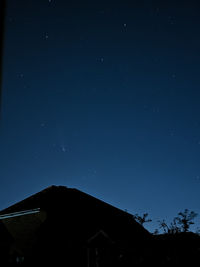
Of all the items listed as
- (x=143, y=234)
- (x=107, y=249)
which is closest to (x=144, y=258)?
(x=107, y=249)

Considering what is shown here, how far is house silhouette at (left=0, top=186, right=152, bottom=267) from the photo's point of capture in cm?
1922

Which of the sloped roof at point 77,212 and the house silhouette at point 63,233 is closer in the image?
the house silhouette at point 63,233

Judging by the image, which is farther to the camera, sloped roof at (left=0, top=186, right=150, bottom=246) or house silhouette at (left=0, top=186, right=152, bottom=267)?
sloped roof at (left=0, top=186, right=150, bottom=246)

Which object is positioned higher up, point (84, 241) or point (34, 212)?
point (34, 212)

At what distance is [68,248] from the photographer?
19.4 m

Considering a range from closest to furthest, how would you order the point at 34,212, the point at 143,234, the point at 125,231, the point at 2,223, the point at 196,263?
the point at 196,263
the point at 34,212
the point at 2,223
the point at 125,231
the point at 143,234

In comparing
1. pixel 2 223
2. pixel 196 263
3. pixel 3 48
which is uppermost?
pixel 3 48

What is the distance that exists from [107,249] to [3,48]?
21.3 metres

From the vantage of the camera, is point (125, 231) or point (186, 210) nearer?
point (125, 231)

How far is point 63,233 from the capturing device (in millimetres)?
Answer: 20094

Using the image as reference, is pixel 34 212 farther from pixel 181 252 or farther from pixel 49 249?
pixel 181 252

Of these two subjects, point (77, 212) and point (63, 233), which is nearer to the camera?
point (63, 233)

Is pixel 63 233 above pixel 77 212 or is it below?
below

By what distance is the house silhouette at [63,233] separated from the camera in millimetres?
19219
